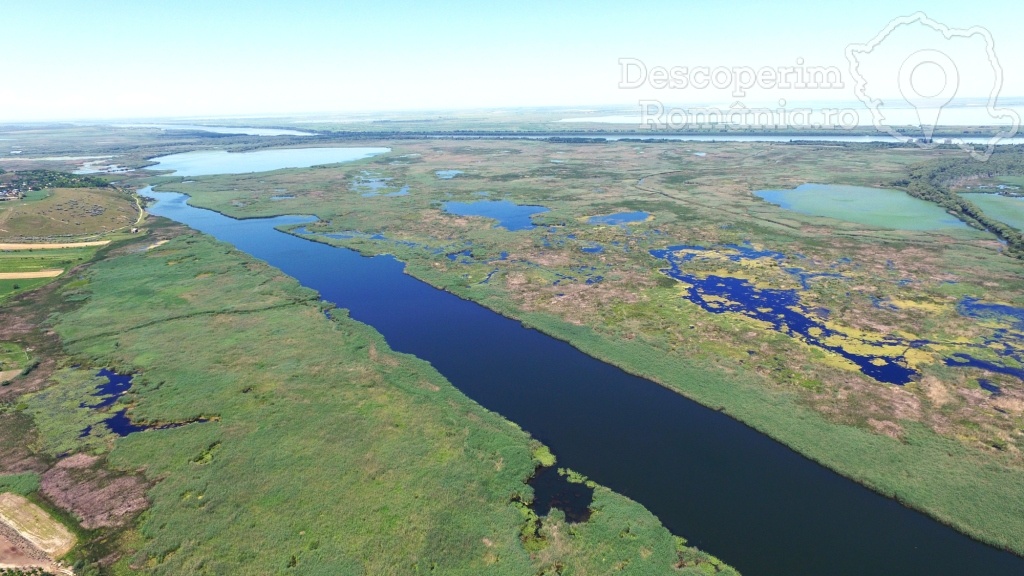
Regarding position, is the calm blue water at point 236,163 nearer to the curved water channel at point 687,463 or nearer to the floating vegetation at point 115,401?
the floating vegetation at point 115,401

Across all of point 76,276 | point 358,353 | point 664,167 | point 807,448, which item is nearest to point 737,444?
point 807,448

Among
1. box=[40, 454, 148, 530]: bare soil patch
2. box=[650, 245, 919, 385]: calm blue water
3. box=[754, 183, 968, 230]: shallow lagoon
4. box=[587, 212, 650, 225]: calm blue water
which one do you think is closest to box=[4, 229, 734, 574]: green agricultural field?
box=[40, 454, 148, 530]: bare soil patch

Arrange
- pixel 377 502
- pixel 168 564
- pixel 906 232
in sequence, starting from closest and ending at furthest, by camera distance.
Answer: pixel 168 564, pixel 377 502, pixel 906 232

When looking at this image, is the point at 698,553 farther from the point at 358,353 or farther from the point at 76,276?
the point at 76,276

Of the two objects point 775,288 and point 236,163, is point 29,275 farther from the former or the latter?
point 236,163

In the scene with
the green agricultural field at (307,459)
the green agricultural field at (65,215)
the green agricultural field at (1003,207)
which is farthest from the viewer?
the green agricultural field at (1003,207)

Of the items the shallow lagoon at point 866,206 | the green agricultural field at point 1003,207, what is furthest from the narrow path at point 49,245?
the green agricultural field at point 1003,207
